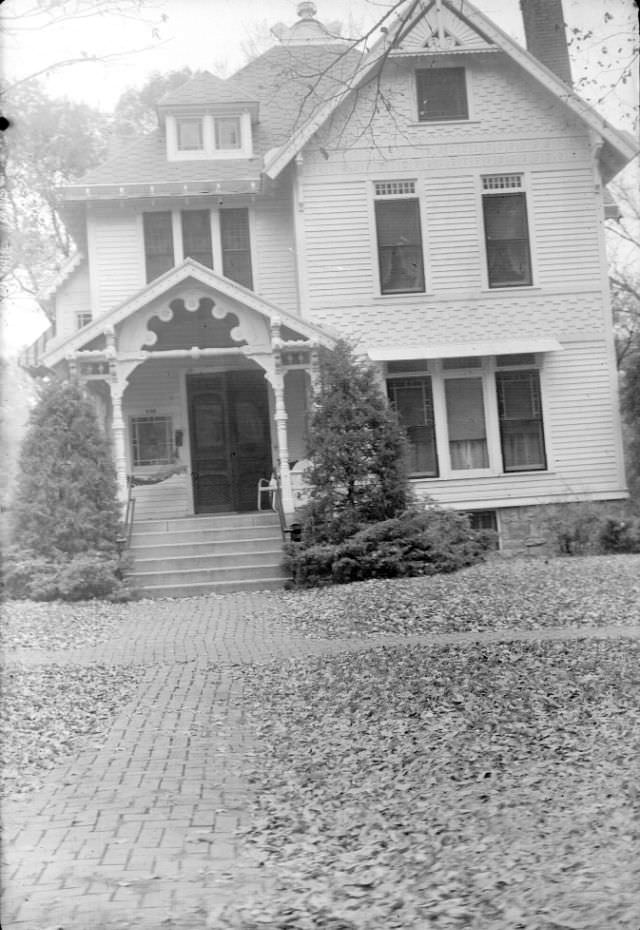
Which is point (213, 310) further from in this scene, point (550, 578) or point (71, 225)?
point (550, 578)

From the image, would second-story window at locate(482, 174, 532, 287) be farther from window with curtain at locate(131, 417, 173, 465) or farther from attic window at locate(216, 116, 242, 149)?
window with curtain at locate(131, 417, 173, 465)

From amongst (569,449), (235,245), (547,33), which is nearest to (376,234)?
(235,245)

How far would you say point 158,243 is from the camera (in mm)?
15289

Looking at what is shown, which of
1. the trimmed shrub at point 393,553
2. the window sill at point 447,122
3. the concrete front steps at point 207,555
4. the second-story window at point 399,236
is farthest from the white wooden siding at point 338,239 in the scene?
the trimmed shrub at point 393,553

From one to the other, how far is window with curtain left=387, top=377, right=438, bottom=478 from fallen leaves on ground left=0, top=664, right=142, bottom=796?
6721mm

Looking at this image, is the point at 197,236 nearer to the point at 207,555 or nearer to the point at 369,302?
the point at 369,302

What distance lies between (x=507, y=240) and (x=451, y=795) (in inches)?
439

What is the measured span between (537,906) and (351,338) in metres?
11.4

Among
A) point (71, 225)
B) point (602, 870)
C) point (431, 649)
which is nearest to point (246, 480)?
point (71, 225)

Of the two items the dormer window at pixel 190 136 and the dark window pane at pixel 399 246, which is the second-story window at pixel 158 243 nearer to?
the dormer window at pixel 190 136

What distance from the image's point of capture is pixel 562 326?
1416 centimetres

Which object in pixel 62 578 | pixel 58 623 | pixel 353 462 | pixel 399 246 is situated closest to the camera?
pixel 58 623

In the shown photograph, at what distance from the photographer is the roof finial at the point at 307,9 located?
18.8ft

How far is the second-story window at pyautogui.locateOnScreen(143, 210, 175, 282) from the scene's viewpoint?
1520 cm
